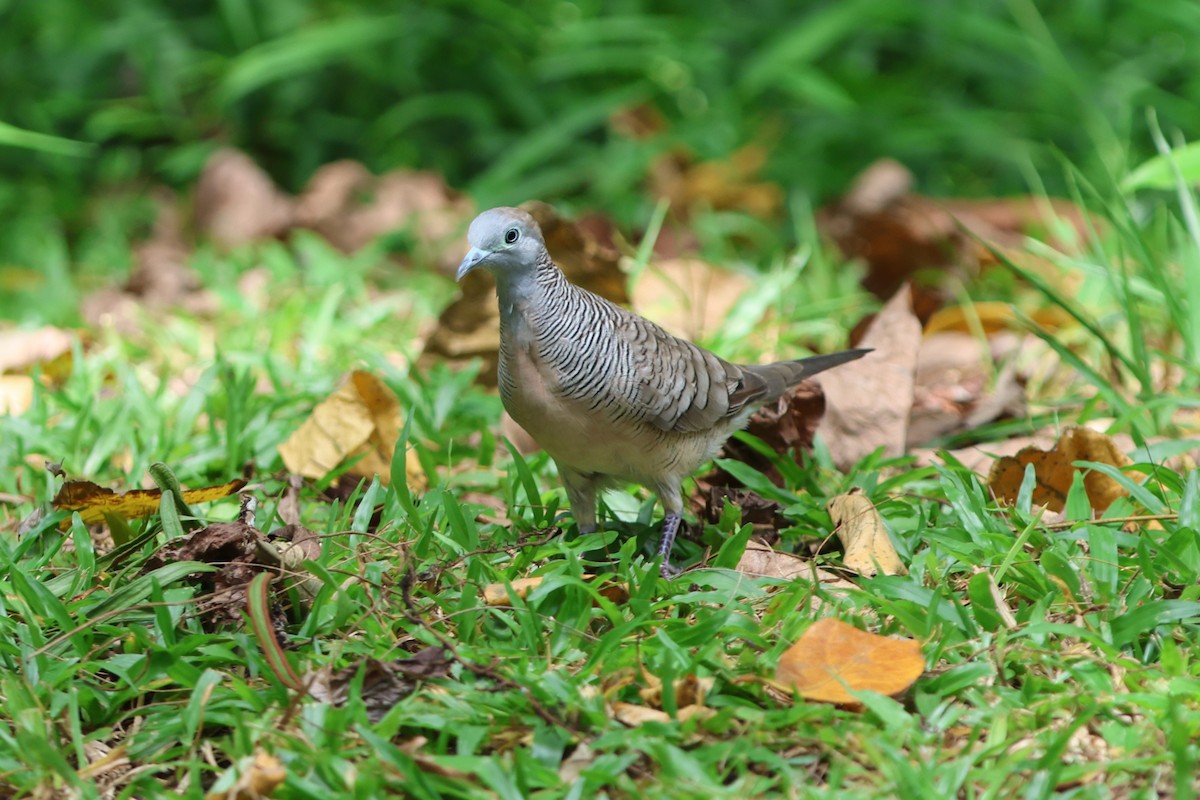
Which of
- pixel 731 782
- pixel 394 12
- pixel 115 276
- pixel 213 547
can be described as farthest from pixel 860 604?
pixel 394 12

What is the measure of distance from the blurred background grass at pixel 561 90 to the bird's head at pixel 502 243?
3668 millimetres

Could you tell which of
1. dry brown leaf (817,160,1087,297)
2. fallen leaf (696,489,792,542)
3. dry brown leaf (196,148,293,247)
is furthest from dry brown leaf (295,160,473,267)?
fallen leaf (696,489,792,542)

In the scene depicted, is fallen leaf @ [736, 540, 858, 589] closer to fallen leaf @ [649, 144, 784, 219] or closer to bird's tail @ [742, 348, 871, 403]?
bird's tail @ [742, 348, 871, 403]

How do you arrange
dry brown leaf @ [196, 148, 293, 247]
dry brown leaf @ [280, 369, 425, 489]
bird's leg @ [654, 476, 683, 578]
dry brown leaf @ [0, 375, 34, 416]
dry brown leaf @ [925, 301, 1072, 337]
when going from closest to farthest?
bird's leg @ [654, 476, 683, 578] → dry brown leaf @ [280, 369, 425, 489] → dry brown leaf @ [0, 375, 34, 416] → dry brown leaf @ [925, 301, 1072, 337] → dry brown leaf @ [196, 148, 293, 247]

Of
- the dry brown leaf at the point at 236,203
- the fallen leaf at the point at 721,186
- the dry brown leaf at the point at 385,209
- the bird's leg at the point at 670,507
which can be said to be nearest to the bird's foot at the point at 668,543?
the bird's leg at the point at 670,507

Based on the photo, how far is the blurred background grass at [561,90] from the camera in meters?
7.02

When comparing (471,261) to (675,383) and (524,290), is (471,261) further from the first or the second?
(675,383)

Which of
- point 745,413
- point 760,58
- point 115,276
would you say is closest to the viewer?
point 745,413

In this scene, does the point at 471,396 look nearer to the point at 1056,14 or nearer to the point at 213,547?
the point at 213,547

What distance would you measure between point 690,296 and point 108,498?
2.94 metres

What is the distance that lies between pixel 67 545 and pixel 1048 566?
2640mm

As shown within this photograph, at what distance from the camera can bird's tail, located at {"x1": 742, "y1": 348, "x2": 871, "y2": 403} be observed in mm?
3715

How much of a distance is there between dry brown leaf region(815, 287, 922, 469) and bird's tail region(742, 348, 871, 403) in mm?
306

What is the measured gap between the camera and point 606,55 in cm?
714
